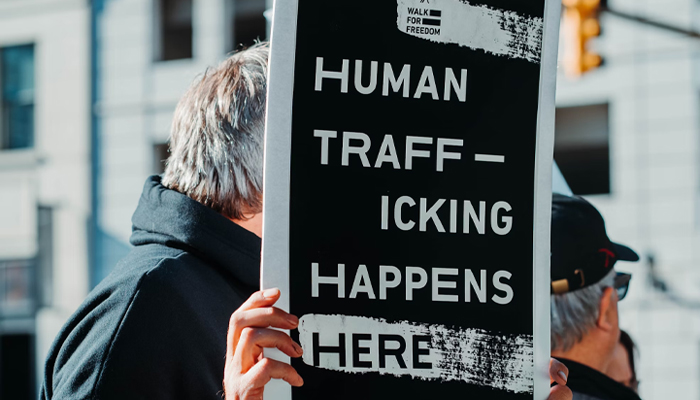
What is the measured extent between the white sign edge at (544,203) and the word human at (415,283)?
2.0 inches

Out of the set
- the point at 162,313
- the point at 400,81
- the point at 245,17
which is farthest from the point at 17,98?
the point at 400,81

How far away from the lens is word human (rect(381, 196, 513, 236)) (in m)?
1.24

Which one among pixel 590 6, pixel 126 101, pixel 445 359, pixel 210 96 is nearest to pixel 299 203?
pixel 445 359

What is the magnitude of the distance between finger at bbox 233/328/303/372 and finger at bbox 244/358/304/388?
0.02 m

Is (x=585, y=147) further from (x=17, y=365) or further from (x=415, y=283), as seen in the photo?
(x=415, y=283)

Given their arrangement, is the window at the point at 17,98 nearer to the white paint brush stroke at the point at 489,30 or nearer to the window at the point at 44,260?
the window at the point at 44,260

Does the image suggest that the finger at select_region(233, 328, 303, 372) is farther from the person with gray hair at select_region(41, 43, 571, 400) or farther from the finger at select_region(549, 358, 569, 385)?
the finger at select_region(549, 358, 569, 385)

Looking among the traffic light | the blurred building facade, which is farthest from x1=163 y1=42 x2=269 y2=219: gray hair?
the blurred building facade

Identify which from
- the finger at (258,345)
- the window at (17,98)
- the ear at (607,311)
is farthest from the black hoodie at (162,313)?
the window at (17,98)

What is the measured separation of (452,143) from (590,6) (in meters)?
4.44

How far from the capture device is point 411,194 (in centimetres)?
126

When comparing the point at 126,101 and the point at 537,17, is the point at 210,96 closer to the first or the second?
the point at 537,17

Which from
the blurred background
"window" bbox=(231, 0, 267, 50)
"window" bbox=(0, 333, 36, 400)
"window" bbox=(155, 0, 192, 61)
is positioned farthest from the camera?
"window" bbox=(155, 0, 192, 61)

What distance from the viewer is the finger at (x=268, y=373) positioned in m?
1.14
